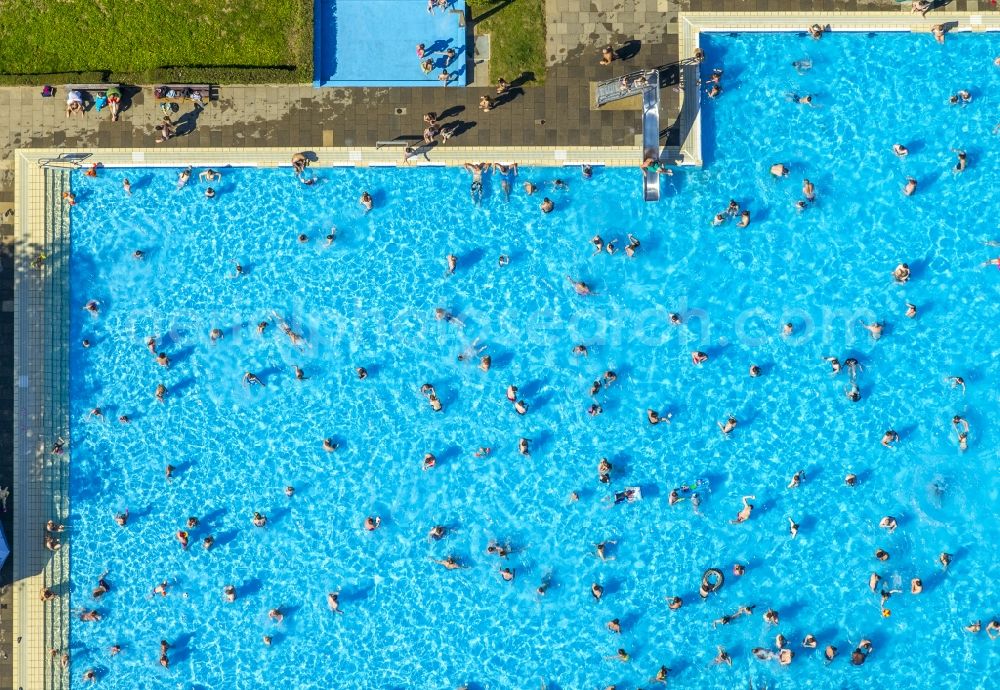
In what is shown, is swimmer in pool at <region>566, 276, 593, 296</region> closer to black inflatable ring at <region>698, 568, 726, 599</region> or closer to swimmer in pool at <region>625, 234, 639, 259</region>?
swimmer in pool at <region>625, 234, 639, 259</region>

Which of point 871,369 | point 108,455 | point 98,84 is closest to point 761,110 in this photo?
point 871,369

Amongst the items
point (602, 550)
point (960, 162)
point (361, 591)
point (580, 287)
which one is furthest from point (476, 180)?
point (960, 162)

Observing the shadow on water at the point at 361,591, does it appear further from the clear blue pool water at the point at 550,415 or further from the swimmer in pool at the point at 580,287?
the swimmer in pool at the point at 580,287

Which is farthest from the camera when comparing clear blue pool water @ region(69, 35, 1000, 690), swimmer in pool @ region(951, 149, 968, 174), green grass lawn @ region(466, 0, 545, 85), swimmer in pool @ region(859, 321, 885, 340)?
green grass lawn @ region(466, 0, 545, 85)

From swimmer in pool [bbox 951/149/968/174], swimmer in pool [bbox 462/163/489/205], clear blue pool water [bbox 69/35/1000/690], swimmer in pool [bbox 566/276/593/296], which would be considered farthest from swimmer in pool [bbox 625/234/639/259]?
swimmer in pool [bbox 951/149/968/174]

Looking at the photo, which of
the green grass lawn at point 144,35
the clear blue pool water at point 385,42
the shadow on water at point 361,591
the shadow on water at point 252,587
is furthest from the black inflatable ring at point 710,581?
Result: the green grass lawn at point 144,35

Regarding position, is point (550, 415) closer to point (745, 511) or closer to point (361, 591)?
point (745, 511)
